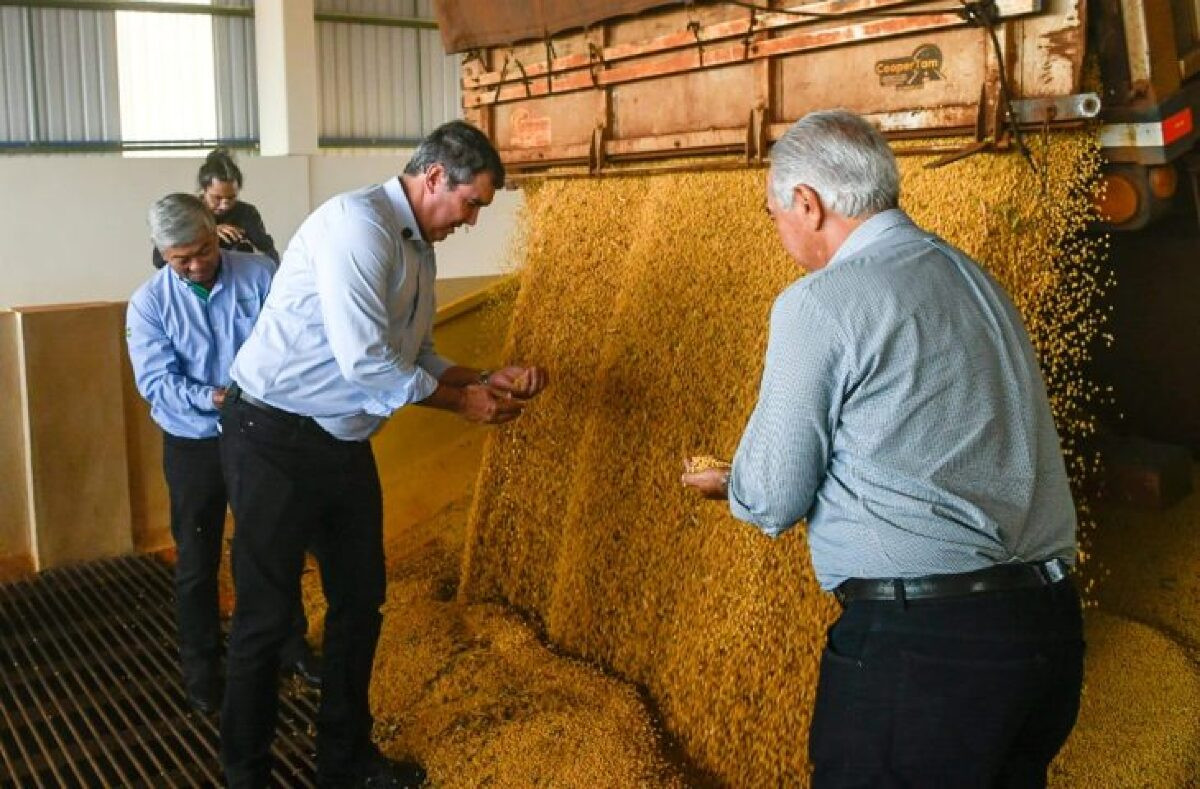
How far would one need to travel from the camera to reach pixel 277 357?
257 centimetres

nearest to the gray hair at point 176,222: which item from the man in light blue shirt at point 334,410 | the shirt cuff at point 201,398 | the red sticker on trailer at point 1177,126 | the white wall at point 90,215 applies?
the shirt cuff at point 201,398

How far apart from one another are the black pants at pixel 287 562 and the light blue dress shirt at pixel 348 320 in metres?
0.09

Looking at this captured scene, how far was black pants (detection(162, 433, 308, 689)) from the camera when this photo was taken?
3.30 meters

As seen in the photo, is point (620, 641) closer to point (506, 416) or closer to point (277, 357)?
point (506, 416)

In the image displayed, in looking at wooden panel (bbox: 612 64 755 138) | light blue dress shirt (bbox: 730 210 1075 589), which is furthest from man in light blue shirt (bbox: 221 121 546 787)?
light blue dress shirt (bbox: 730 210 1075 589)

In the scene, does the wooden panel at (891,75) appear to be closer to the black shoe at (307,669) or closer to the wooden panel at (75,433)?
the black shoe at (307,669)

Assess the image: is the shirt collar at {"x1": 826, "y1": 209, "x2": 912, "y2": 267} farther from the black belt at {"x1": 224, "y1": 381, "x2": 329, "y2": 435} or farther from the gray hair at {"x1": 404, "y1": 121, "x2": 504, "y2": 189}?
the black belt at {"x1": 224, "y1": 381, "x2": 329, "y2": 435}

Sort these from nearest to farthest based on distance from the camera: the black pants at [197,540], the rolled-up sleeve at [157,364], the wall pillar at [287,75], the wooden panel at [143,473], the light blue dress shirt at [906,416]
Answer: the light blue dress shirt at [906,416] → the rolled-up sleeve at [157,364] → the black pants at [197,540] → the wooden panel at [143,473] → the wall pillar at [287,75]

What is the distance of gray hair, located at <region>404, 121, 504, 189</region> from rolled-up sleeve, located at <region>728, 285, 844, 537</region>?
1130mm

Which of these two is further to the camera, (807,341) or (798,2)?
(798,2)

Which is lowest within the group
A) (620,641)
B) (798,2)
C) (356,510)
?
(620,641)

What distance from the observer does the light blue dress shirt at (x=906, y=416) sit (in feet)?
5.07

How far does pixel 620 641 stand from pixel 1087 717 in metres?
1.29

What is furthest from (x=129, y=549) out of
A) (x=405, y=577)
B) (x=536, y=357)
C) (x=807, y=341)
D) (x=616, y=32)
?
(x=807, y=341)
